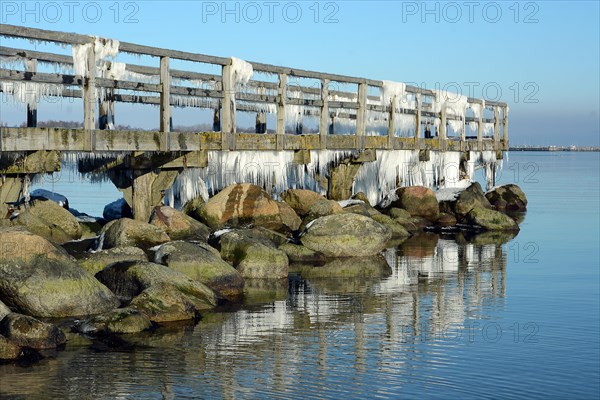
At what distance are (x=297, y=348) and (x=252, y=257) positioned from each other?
5.67 metres

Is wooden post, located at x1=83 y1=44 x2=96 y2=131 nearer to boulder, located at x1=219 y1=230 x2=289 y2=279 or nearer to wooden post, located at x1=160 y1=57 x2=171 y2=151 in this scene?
wooden post, located at x1=160 y1=57 x2=171 y2=151

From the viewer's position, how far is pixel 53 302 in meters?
13.7

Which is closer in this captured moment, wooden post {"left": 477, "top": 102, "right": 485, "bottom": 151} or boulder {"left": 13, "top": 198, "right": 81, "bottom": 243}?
boulder {"left": 13, "top": 198, "right": 81, "bottom": 243}

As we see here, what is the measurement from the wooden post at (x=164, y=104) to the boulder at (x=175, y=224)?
5.32ft

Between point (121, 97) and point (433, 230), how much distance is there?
38.6 ft

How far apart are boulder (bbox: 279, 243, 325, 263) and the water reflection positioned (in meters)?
1.85

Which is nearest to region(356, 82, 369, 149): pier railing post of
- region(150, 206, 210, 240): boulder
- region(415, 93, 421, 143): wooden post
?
region(415, 93, 421, 143): wooden post

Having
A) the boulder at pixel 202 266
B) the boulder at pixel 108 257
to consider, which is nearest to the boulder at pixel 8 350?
the boulder at pixel 108 257

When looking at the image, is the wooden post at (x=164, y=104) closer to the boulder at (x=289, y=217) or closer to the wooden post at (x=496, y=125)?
the boulder at (x=289, y=217)

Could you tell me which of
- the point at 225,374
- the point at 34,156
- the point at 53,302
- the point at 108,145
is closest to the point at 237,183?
the point at 108,145

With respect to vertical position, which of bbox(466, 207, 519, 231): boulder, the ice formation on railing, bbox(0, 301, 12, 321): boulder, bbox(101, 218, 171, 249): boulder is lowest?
bbox(0, 301, 12, 321): boulder

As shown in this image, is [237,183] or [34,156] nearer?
[34,156]

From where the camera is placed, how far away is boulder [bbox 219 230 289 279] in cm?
1802

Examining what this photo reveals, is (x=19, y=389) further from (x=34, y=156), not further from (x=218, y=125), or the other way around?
(x=218, y=125)
